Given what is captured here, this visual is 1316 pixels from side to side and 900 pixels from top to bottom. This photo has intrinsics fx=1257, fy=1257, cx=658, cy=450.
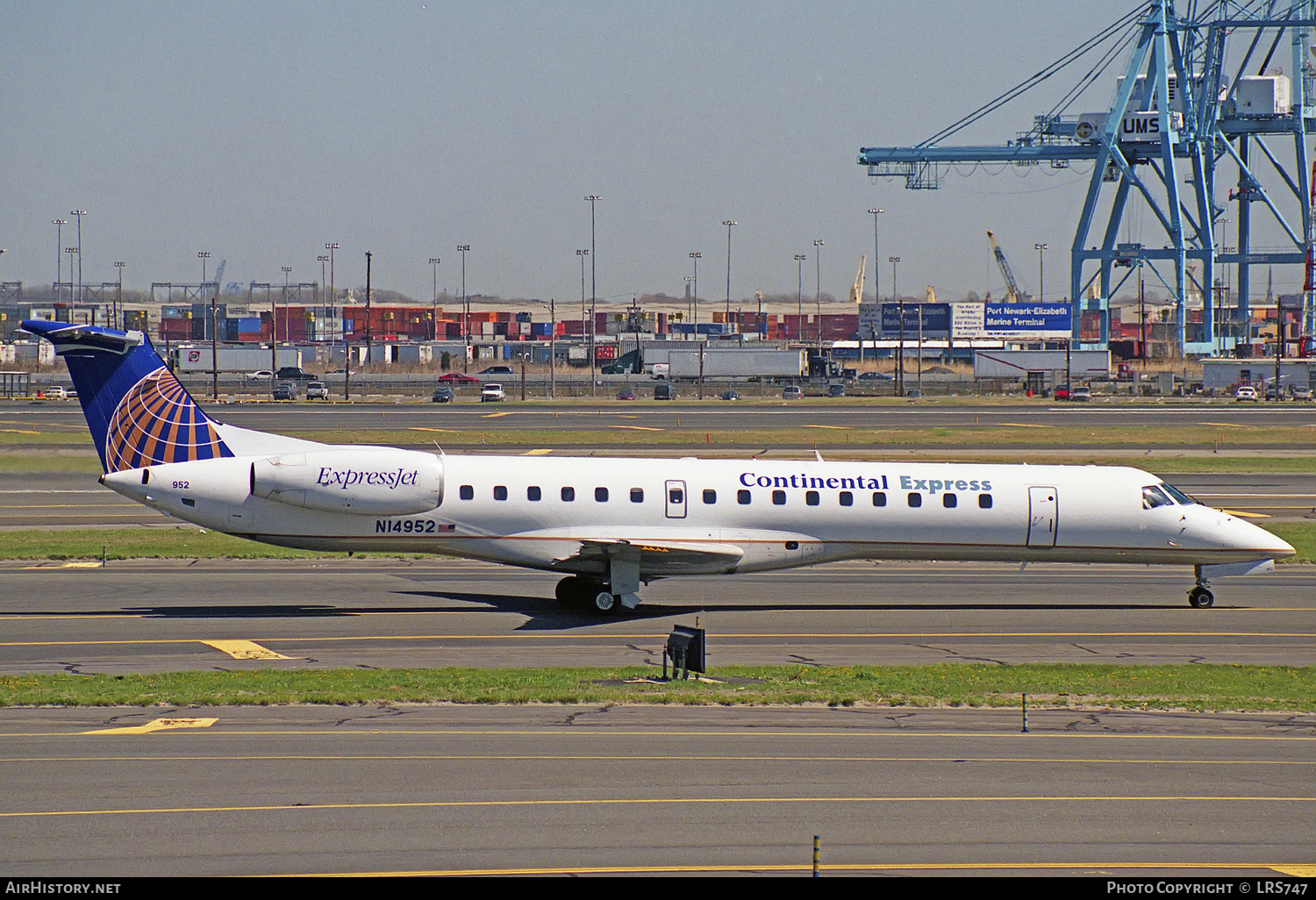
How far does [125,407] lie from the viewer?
83.5ft

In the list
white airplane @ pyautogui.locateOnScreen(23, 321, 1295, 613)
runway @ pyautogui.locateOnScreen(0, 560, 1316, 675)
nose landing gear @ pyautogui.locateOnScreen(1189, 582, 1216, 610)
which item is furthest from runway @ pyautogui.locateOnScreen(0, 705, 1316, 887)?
nose landing gear @ pyautogui.locateOnScreen(1189, 582, 1216, 610)

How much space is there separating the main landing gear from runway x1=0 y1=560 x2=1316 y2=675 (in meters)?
0.25

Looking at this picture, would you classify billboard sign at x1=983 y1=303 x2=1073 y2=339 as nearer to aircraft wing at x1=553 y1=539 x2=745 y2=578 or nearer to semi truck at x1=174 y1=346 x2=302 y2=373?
semi truck at x1=174 y1=346 x2=302 y2=373

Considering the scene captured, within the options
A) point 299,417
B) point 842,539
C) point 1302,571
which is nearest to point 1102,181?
point 299,417

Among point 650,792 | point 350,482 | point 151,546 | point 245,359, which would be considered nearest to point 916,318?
point 245,359

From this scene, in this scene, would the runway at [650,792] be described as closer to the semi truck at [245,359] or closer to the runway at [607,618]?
the runway at [607,618]

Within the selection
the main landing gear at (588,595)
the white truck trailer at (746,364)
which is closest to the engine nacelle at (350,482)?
the main landing gear at (588,595)

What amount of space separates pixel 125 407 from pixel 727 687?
14.1 metres

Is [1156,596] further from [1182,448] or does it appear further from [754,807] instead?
[1182,448]

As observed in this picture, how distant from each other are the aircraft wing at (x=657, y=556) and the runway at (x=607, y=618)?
97 centimetres

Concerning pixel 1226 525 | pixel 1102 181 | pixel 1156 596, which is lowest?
pixel 1156 596

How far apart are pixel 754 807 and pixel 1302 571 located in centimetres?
2406

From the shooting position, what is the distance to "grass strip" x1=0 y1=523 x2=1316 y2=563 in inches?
1253
